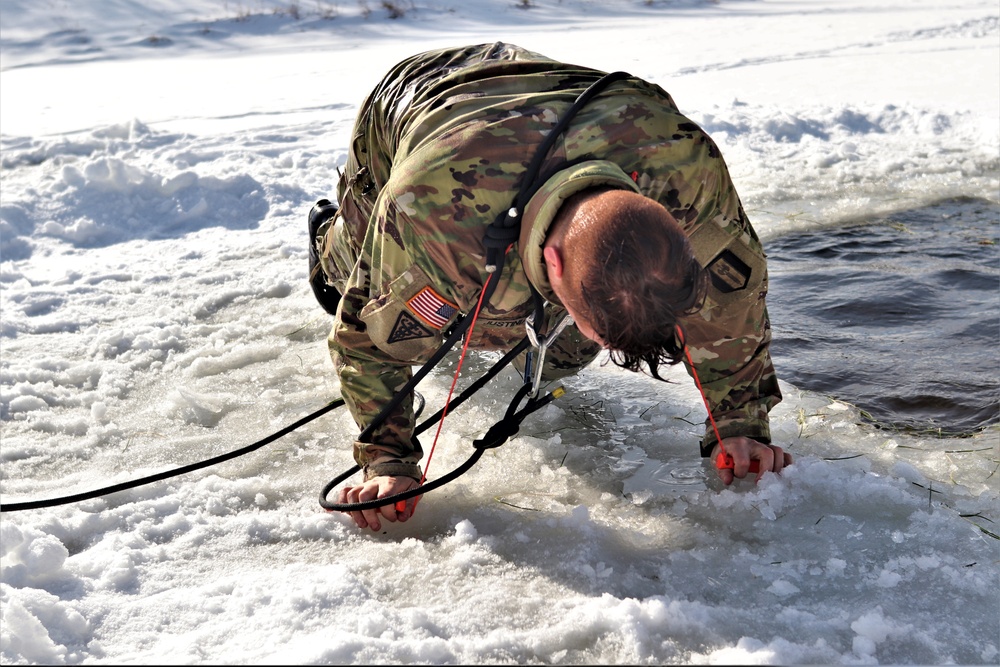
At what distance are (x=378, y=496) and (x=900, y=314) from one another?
2.33 meters

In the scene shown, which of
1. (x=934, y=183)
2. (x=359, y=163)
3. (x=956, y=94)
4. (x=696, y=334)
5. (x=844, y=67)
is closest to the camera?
(x=696, y=334)

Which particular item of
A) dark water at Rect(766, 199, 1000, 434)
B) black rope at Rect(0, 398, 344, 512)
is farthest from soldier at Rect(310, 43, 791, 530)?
dark water at Rect(766, 199, 1000, 434)

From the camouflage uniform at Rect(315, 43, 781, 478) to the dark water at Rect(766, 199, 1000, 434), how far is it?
30.8 inches

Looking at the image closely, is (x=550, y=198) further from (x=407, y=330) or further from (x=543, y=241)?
(x=407, y=330)

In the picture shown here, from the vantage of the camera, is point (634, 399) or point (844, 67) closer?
point (634, 399)

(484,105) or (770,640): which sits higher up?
(484,105)

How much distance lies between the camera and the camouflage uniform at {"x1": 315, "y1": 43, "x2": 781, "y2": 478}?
73.3 inches

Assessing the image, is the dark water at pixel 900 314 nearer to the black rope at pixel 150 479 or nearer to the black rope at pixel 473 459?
the black rope at pixel 473 459

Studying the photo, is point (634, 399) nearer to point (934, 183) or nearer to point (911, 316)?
point (911, 316)

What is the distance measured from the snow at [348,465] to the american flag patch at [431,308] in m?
0.51

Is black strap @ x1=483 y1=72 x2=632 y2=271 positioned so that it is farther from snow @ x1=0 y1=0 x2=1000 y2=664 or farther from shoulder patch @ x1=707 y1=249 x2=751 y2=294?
snow @ x1=0 y1=0 x2=1000 y2=664

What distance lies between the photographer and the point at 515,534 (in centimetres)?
214

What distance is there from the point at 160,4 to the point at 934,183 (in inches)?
430

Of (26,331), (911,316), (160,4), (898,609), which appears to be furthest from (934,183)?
(160,4)
